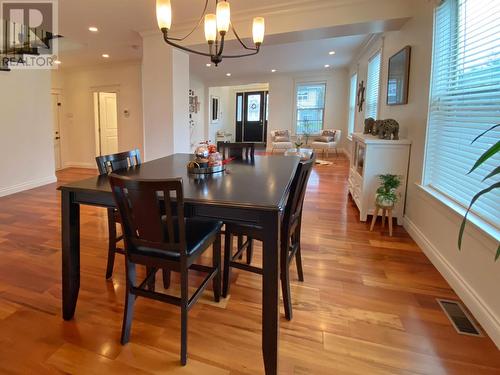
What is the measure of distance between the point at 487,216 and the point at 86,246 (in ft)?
10.4

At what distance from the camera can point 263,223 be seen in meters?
1.25

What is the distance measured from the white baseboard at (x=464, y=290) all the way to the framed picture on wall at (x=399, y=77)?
1.64m

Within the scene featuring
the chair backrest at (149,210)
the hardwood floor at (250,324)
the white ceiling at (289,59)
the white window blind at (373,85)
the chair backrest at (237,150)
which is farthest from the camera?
the white ceiling at (289,59)

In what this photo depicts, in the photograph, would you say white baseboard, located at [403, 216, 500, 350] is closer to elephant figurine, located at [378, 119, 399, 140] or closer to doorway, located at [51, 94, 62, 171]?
elephant figurine, located at [378, 119, 399, 140]

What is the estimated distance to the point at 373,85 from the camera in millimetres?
5449

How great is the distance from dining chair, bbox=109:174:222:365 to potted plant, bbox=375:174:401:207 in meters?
2.19

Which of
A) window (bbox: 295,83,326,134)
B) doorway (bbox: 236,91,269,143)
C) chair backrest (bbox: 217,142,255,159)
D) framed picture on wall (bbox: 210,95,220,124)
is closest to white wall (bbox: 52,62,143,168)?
chair backrest (bbox: 217,142,255,159)

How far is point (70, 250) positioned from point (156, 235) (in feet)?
2.08

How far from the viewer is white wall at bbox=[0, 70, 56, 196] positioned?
4.53 m

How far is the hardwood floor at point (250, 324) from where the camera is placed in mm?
1427

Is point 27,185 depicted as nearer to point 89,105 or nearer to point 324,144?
point 89,105

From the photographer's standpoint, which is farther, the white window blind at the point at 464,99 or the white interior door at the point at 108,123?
the white interior door at the point at 108,123

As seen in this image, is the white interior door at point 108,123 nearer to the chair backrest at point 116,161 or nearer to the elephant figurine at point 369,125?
the chair backrest at point 116,161

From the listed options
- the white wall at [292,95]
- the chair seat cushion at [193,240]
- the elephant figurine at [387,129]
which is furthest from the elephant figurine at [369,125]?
the white wall at [292,95]
